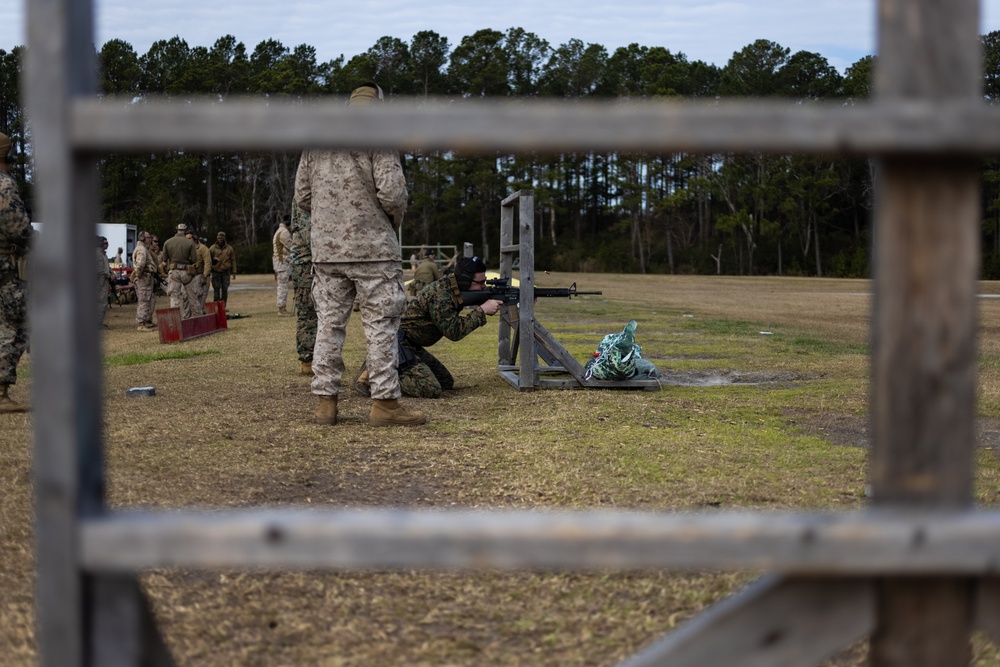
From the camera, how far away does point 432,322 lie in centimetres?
854

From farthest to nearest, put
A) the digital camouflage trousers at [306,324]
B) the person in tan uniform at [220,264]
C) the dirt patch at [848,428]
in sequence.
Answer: the person in tan uniform at [220,264], the digital camouflage trousers at [306,324], the dirt patch at [848,428]

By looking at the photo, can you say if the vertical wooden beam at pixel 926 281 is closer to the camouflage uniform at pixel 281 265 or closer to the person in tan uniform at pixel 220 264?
the camouflage uniform at pixel 281 265

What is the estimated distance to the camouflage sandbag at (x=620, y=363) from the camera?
8.98m

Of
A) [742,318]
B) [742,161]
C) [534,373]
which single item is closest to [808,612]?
[534,373]

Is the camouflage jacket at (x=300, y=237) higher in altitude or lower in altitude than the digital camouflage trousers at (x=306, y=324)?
higher

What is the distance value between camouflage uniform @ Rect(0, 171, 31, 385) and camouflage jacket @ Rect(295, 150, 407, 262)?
2.45 metres

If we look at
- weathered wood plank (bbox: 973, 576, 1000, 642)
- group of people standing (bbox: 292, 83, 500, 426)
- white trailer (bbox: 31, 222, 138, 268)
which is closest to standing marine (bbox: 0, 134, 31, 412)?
group of people standing (bbox: 292, 83, 500, 426)

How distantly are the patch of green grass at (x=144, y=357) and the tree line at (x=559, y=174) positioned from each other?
49548 millimetres

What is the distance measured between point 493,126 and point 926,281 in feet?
2.27

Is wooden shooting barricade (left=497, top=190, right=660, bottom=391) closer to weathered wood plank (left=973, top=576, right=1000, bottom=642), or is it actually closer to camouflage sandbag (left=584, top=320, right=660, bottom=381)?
camouflage sandbag (left=584, top=320, right=660, bottom=381)

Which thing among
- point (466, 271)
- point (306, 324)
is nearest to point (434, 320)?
point (466, 271)

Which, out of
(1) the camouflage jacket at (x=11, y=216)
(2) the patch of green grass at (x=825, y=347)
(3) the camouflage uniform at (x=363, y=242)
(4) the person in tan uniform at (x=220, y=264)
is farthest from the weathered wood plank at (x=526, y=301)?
(4) the person in tan uniform at (x=220, y=264)

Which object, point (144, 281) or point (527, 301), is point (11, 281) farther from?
point (144, 281)

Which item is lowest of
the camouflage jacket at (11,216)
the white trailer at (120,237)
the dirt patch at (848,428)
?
the dirt patch at (848,428)
